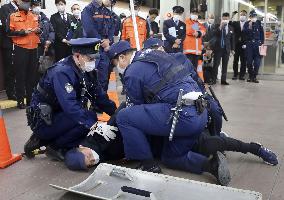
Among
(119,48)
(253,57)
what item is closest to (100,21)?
(119,48)

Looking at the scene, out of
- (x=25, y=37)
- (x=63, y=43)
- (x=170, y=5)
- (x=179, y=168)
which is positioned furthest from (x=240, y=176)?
(x=170, y=5)

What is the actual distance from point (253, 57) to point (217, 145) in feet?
23.4

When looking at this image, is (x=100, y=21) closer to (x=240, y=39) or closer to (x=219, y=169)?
(x=219, y=169)

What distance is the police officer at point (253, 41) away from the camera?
977cm

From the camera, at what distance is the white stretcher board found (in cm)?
257

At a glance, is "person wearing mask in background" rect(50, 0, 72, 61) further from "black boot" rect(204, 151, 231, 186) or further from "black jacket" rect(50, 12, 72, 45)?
"black boot" rect(204, 151, 231, 186)

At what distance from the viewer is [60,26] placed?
7.23 m

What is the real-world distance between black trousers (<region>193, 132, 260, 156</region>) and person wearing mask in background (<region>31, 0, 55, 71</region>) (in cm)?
402

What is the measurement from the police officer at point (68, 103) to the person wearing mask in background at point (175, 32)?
15.7 feet

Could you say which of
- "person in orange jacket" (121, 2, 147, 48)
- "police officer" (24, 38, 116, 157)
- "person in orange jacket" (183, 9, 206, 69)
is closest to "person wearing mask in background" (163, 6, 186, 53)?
"person in orange jacket" (183, 9, 206, 69)

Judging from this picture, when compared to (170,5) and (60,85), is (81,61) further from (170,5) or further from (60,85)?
(170,5)

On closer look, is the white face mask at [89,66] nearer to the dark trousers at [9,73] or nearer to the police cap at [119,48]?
the police cap at [119,48]

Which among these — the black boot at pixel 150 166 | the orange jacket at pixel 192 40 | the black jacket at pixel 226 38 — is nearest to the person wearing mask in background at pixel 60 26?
the orange jacket at pixel 192 40

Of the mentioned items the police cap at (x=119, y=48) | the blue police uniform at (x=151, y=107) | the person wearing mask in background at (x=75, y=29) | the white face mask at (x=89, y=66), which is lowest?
the blue police uniform at (x=151, y=107)
